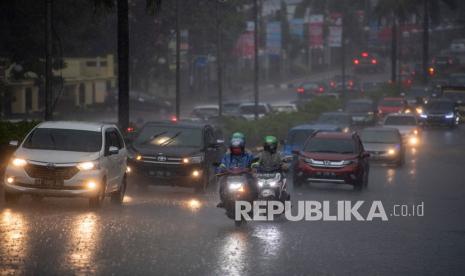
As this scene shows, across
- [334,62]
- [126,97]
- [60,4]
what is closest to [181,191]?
[126,97]

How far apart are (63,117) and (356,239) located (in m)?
53.1

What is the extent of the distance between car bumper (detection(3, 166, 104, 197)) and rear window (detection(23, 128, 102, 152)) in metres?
0.86

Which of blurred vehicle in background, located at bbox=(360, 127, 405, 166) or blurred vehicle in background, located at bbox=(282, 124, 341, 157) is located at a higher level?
blurred vehicle in background, located at bbox=(282, 124, 341, 157)

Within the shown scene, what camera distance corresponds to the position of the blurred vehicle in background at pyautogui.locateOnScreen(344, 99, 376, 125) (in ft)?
201

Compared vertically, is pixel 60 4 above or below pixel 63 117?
above

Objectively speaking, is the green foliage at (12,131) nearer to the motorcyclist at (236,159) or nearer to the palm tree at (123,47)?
the palm tree at (123,47)

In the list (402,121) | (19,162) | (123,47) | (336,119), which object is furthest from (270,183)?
(402,121)

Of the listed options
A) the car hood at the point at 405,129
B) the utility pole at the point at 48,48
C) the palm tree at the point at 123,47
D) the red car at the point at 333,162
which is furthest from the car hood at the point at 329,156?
the car hood at the point at 405,129

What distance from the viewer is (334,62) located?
16438 cm

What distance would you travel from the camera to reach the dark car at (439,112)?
6312 cm

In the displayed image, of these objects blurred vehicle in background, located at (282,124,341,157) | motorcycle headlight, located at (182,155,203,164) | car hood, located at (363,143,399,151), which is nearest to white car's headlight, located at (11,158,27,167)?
motorcycle headlight, located at (182,155,203,164)

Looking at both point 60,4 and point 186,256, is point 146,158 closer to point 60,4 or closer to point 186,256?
point 186,256

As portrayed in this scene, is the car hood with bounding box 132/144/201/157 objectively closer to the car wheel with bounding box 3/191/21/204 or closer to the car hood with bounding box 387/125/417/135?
the car wheel with bounding box 3/191/21/204

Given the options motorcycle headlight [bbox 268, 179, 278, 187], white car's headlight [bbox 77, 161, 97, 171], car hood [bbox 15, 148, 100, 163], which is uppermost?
car hood [bbox 15, 148, 100, 163]
